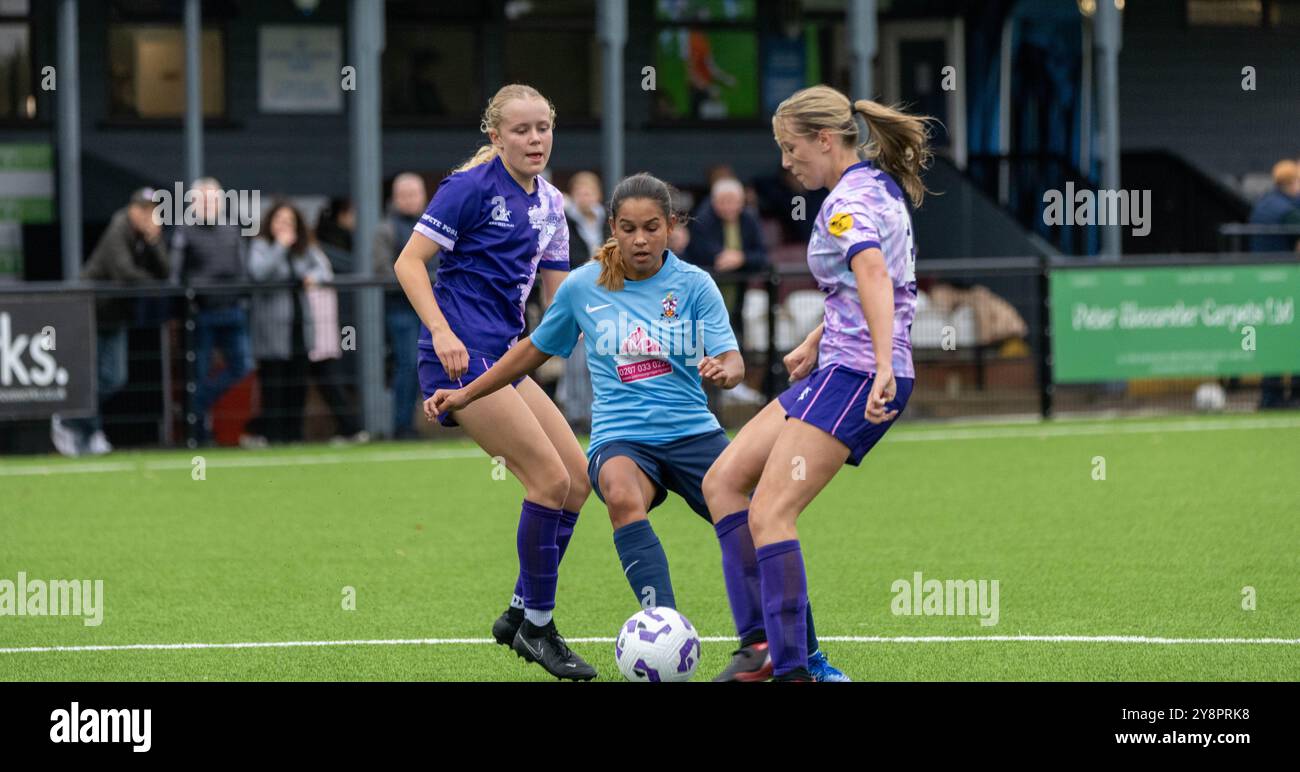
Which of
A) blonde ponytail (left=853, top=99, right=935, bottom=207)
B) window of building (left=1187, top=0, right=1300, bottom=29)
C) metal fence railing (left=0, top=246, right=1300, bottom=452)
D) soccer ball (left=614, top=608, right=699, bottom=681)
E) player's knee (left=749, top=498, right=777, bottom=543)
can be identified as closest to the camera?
player's knee (left=749, top=498, right=777, bottom=543)

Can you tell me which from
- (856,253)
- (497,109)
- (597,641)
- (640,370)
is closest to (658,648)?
(640,370)

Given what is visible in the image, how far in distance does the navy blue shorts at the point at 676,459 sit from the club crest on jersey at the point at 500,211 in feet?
3.00

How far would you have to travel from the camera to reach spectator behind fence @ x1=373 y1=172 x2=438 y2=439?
54.3 ft

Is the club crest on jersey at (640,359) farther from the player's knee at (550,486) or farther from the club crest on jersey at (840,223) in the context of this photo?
the club crest on jersey at (840,223)

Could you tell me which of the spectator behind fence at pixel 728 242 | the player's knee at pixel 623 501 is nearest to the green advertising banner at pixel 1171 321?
the spectator behind fence at pixel 728 242

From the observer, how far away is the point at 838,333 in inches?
254

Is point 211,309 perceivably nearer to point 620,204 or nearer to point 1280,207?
point 620,204

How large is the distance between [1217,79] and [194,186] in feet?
45.6

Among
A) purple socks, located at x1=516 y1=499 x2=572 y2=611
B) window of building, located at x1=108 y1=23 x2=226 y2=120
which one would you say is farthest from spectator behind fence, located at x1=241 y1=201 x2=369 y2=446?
purple socks, located at x1=516 y1=499 x2=572 y2=611

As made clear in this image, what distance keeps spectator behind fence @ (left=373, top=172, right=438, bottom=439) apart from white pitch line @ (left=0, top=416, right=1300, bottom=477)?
A: 629 mm

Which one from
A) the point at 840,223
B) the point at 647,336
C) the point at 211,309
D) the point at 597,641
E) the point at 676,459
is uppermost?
the point at 840,223

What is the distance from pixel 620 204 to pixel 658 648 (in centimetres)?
153

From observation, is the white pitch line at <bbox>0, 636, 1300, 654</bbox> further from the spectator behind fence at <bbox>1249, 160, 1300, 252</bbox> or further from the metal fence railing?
the spectator behind fence at <bbox>1249, 160, 1300, 252</bbox>

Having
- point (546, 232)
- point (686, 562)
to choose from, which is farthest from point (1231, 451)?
point (546, 232)
